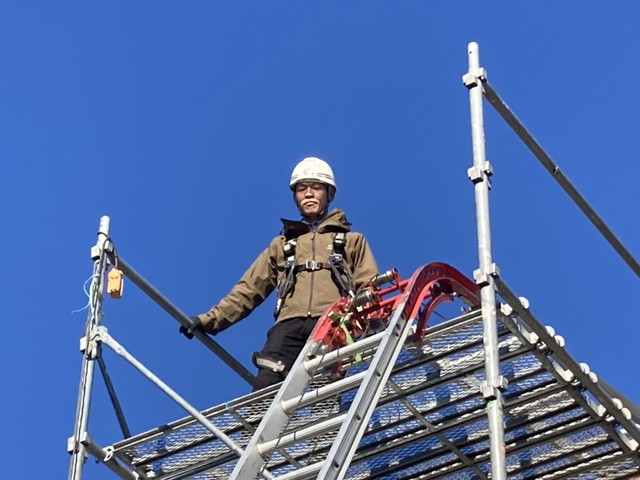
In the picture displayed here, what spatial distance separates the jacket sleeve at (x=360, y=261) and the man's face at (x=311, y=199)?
0.60 m

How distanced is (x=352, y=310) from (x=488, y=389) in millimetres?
1597

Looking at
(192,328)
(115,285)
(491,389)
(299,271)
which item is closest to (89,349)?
(115,285)

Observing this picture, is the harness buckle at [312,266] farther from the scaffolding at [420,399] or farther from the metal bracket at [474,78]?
the metal bracket at [474,78]

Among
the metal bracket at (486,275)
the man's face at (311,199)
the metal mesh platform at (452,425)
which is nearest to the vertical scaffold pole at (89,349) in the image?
the metal mesh platform at (452,425)

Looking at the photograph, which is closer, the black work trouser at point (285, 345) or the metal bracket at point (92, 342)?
the metal bracket at point (92, 342)

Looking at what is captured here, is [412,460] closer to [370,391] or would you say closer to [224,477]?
[224,477]

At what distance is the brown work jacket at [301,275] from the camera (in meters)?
10.9

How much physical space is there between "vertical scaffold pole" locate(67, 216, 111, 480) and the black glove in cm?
91

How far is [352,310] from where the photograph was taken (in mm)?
9703

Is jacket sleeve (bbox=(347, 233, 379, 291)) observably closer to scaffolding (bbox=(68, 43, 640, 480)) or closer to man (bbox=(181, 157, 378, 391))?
man (bbox=(181, 157, 378, 391))

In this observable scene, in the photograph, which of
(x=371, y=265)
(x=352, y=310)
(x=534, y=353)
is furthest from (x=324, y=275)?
(x=534, y=353)

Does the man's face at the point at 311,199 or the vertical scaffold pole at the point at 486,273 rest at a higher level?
the man's face at the point at 311,199

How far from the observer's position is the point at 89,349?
10180 millimetres

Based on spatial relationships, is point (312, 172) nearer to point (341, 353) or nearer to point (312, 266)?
point (312, 266)
